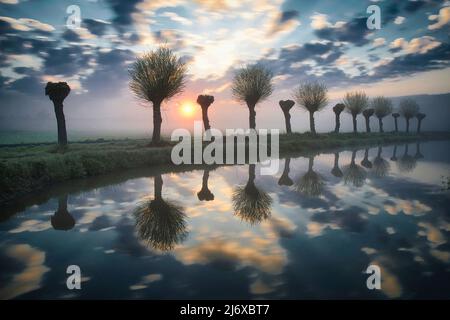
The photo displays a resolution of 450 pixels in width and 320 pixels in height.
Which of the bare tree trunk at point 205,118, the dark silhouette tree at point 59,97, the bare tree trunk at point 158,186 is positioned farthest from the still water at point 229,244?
the bare tree trunk at point 205,118

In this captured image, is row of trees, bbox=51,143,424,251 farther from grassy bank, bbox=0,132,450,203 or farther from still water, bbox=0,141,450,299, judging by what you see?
grassy bank, bbox=0,132,450,203

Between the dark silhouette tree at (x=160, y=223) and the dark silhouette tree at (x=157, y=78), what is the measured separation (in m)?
22.7

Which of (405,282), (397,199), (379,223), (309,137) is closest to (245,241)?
(405,282)

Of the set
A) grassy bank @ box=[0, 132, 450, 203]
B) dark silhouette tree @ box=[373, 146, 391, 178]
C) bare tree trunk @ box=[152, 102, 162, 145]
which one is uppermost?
bare tree trunk @ box=[152, 102, 162, 145]

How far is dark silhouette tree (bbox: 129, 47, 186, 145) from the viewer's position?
115 ft

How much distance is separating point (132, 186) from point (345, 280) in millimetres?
13325

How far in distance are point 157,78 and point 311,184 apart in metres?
23.2

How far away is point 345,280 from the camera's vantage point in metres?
5.90

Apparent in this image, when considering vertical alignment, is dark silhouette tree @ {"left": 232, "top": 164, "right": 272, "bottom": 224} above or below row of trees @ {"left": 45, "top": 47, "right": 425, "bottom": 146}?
below

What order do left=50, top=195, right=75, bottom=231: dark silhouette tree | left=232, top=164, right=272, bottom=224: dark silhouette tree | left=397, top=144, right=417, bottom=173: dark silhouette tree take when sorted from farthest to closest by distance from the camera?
left=397, top=144, right=417, bottom=173: dark silhouette tree, left=232, top=164, right=272, bottom=224: dark silhouette tree, left=50, top=195, right=75, bottom=231: dark silhouette tree

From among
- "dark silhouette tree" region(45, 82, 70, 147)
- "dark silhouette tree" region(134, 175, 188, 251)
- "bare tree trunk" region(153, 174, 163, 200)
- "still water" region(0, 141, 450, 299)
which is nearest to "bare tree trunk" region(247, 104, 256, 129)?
"dark silhouette tree" region(45, 82, 70, 147)

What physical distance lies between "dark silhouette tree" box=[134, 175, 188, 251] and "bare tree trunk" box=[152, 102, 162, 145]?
2160cm

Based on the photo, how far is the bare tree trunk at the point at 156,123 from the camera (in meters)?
34.9

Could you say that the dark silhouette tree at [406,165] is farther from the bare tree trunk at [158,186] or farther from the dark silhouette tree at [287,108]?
the dark silhouette tree at [287,108]
